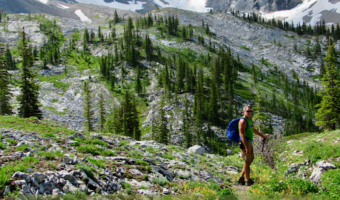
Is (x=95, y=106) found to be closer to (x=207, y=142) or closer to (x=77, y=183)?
(x=207, y=142)

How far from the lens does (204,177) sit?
32.6 ft

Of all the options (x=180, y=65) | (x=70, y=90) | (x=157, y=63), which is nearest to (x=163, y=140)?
(x=180, y=65)

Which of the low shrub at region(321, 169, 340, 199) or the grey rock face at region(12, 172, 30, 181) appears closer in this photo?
the grey rock face at region(12, 172, 30, 181)

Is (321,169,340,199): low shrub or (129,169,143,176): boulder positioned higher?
(321,169,340,199): low shrub

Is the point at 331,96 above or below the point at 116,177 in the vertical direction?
below

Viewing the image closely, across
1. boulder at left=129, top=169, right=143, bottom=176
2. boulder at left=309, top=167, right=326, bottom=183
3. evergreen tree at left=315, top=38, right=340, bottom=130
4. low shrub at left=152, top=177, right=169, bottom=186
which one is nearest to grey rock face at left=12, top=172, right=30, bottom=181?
boulder at left=129, top=169, right=143, bottom=176

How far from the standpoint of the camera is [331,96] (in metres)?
31.2

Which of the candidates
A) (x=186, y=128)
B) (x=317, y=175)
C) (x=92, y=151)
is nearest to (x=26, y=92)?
(x=92, y=151)

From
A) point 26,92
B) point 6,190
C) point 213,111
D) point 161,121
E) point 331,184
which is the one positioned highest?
point 6,190

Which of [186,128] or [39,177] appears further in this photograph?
[186,128]

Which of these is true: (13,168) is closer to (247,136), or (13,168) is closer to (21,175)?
(21,175)

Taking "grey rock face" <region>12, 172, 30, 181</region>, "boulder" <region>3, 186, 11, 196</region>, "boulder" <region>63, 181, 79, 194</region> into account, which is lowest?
"boulder" <region>63, 181, 79, 194</region>

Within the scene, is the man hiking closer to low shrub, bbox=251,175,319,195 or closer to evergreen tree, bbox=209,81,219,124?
low shrub, bbox=251,175,319,195

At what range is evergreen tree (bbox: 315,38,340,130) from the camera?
30953 mm
